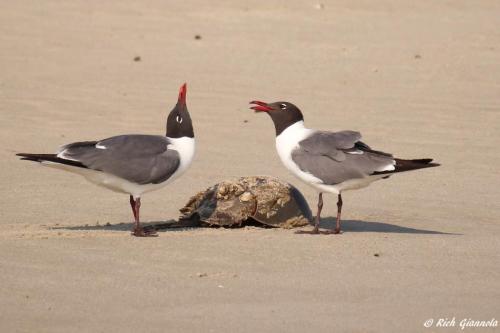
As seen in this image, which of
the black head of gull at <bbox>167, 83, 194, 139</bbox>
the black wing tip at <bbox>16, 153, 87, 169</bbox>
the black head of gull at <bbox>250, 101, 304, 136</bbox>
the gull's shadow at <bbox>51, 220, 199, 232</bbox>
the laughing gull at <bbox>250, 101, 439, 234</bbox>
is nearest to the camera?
the black wing tip at <bbox>16, 153, 87, 169</bbox>

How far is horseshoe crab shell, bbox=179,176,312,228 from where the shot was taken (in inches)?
360

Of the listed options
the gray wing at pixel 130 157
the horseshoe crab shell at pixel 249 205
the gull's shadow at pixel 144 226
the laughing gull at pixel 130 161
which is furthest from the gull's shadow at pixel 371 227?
the gray wing at pixel 130 157

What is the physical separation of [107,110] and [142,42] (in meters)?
3.95

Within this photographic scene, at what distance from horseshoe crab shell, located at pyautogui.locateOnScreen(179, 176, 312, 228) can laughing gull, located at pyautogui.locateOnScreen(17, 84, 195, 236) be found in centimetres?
42

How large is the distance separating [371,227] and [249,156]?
317cm

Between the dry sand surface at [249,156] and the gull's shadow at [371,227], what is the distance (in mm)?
35

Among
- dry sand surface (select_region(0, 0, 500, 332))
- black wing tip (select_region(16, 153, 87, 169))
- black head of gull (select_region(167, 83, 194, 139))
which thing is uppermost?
black head of gull (select_region(167, 83, 194, 139))

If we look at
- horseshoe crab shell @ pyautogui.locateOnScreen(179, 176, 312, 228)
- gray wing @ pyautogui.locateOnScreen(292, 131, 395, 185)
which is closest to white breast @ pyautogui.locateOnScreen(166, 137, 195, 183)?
horseshoe crab shell @ pyautogui.locateOnScreen(179, 176, 312, 228)

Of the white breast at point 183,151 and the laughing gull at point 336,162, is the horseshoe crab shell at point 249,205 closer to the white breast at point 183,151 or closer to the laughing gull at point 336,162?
the laughing gull at point 336,162

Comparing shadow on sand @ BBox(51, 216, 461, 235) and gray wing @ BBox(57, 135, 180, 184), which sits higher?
gray wing @ BBox(57, 135, 180, 184)

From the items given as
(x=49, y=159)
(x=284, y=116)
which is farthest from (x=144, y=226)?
(x=284, y=116)

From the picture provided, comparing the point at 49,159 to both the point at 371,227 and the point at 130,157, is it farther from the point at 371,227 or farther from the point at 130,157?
the point at 371,227

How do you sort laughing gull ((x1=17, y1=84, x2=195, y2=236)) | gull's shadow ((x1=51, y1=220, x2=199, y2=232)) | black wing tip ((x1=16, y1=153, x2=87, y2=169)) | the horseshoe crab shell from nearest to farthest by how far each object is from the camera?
black wing tip ((x1=16, y1=153, x2=87, y2=169)) < laughing gull ((x1=17, y1=84, x2=195, y2=236)) < gull's shadow ((x1=51, y1=220, x2=199, y2=232)) < the horseshoe crab shell

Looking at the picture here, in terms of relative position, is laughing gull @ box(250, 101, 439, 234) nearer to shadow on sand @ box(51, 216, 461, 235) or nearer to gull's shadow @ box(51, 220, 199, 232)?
shadow on sand @ box(51, 216, 461, 235)
